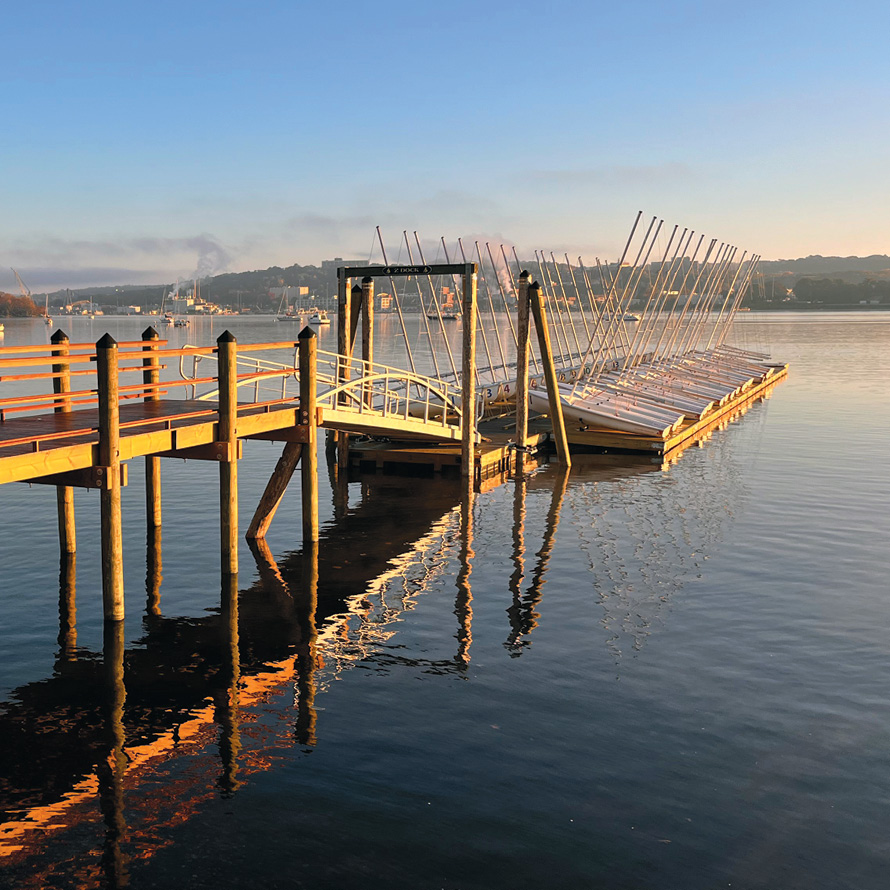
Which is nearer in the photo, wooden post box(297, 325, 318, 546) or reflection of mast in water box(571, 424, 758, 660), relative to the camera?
reflection of mast in water box(571, 424, 758, 660)

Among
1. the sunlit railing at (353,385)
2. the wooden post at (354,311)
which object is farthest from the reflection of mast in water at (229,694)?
the wooden post at (354,311)

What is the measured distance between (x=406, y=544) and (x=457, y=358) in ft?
276

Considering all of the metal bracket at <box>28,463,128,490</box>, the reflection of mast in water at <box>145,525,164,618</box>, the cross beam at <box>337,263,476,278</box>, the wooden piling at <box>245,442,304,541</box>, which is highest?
the cross beam at <box>337,263,476,278</box>

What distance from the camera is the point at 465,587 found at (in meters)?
18.9

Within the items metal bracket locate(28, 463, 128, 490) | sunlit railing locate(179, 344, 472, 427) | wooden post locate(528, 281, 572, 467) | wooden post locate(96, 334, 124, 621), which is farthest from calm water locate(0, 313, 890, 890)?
wooden post locate(528, 281, 572, 467)

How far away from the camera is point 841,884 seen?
30.7 ft

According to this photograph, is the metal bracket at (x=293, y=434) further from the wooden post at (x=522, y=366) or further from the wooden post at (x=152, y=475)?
the wooden post at (x=522, y=366)

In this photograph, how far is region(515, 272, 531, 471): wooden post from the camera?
30.3m

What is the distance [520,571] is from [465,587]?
5.56ft

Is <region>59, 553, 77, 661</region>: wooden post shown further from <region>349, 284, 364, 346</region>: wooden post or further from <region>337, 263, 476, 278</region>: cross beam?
<region>349, 284, 364, 346</region>: wooden post

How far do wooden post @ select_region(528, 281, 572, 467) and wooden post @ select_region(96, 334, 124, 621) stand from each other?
1596 centimetres

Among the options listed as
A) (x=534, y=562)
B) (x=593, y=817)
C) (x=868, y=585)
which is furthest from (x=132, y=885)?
(x=868, y=585)

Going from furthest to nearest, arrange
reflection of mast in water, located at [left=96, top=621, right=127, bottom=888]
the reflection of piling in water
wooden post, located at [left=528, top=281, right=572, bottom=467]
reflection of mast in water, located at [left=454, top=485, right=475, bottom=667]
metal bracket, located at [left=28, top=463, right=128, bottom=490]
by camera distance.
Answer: wooden post, located at [left=528, top=281, right=572, bottom=467] < reflection of mast in water, located at [left=454, top=485, right=475, bottom=667] < metal bracket, located at [left=28, top=463, right=128, bottom=490] < the reflection of piling in water < reflection of mast in water, located at [left=96, top=621, right=127, bottom=888]

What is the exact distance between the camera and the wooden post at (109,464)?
1473cm
